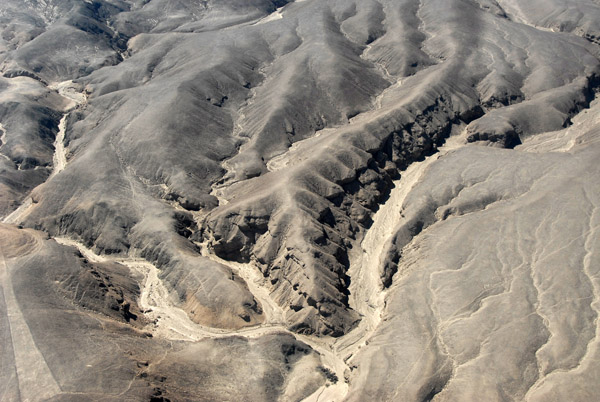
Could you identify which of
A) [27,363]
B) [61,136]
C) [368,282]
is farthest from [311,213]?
[61,136]

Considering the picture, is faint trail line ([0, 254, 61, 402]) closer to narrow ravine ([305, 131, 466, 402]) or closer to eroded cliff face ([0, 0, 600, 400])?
eroded cliff face ([0, 0, 600, 400])

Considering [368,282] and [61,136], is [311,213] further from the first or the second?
[61,136]

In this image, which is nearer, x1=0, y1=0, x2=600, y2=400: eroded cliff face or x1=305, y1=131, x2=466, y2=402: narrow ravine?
x1=0, y1=0, x2=600, y2=400: eroded cliff face

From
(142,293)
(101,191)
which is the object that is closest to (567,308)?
(142,293)

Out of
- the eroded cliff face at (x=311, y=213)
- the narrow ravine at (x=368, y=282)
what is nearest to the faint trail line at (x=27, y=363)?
the eroded cliff face at (x=311, y=213)

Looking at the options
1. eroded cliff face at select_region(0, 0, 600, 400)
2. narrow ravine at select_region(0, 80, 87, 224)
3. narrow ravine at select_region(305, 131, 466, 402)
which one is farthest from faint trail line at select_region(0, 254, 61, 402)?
narrow ravine at select_region(0, 80, 87, 224)

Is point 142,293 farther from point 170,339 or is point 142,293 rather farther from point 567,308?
point 567,308

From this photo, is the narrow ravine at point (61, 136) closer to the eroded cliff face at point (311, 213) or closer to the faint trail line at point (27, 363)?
the eroded cliff face at point (311, 213)

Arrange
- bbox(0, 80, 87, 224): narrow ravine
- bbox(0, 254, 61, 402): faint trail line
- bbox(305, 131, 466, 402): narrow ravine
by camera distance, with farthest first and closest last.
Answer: bbox(0, 80, 87, 224): narrow ravine
bbox(305, 131, 466, 402): narrow ravine
bbox(0, 254, 61, 402): faint trail line
